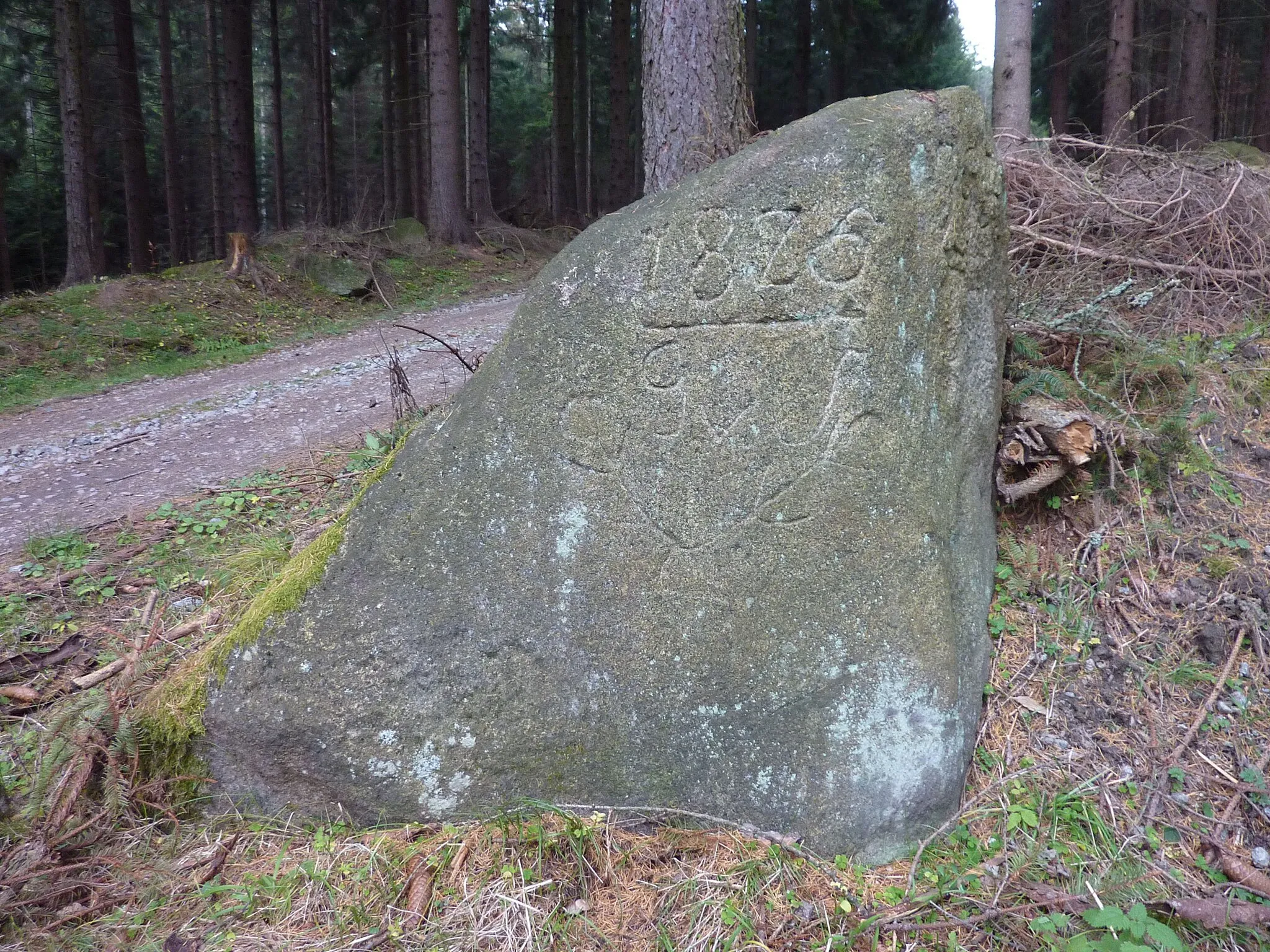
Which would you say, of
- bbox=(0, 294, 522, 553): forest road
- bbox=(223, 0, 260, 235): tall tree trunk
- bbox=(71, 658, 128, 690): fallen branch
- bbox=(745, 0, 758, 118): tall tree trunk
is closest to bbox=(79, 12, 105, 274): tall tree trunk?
bbox=(223, 0, 260, 235): tall tree trunk

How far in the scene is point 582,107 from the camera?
20062mm

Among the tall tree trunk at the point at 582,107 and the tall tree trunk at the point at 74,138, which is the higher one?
the tall tree trunk at the point at 582,107

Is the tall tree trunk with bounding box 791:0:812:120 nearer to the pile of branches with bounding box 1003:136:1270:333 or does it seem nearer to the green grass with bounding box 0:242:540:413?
the green grass with bounding box 0:242:540:413

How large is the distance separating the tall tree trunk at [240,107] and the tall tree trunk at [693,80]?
31.7 ft

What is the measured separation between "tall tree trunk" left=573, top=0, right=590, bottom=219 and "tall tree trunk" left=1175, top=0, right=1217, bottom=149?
437 inches

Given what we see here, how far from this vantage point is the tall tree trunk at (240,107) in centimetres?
1215

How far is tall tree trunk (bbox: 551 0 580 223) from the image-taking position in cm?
1490

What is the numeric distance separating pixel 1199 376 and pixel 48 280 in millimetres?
23743

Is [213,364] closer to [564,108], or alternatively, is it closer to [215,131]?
[564,108]

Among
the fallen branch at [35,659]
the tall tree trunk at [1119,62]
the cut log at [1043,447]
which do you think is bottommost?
the fallen branch at [35,659]

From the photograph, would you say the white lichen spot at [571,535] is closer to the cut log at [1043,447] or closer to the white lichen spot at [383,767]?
the white lichen spot at [383,767]

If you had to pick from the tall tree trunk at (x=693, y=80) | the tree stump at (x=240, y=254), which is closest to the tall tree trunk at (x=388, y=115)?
the tree stump at (x=240, y=254)

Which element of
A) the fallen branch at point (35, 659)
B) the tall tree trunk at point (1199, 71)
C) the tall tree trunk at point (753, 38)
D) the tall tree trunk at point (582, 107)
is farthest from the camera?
the tall tree trunk at point (582, 107)

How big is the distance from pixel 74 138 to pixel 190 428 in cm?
782
